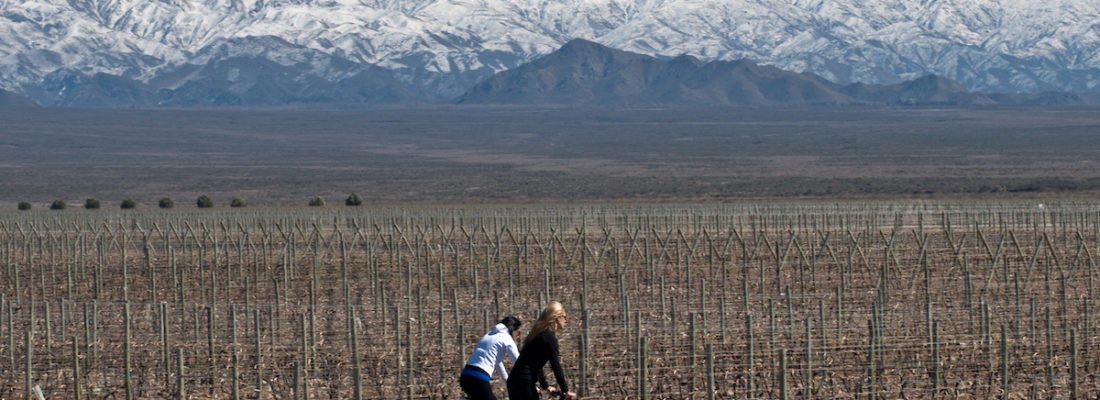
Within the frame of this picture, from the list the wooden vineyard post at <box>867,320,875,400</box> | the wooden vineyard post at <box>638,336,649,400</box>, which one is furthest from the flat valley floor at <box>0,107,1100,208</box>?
the wooden vineyard post at <box>638,336,649,400</box>

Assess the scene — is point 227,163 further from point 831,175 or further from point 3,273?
point 3,273

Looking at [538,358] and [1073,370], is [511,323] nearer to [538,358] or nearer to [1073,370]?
[538,358]

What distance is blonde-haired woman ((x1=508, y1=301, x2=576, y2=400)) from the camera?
1108cm

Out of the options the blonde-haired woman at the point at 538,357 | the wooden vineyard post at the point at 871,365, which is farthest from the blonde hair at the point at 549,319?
the wooden vineyard post at the point at 871,365

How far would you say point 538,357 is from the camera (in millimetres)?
11172

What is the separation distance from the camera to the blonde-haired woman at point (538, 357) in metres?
11.1

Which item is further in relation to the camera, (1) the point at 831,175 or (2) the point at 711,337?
(1) the point at 831,175

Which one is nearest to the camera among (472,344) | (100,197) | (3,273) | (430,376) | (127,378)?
(127,378)

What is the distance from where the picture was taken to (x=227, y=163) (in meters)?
125

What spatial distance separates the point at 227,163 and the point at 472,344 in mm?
109851

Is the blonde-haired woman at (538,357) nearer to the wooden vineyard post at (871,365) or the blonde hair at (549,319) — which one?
the blonde hair at (549,319)

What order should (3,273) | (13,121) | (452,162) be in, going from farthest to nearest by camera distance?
(13,121) → (452,162) → (3,273)

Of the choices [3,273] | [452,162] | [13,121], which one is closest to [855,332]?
[3,273]

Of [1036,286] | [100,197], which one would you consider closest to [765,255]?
[1036,286]
